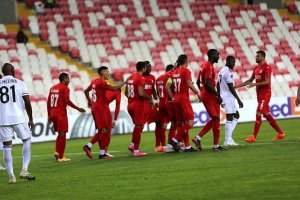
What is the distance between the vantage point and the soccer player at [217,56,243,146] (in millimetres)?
19531

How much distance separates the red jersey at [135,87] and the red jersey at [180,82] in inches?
30.2

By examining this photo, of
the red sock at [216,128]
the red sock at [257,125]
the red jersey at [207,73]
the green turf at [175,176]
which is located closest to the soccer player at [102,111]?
the green turf at [175,176]

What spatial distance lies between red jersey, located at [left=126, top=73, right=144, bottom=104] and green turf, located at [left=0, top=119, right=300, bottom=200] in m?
1.31

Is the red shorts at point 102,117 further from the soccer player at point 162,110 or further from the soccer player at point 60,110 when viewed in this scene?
the soccer player at point 162,110

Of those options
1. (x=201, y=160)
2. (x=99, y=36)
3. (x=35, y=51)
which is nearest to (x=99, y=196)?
(x=201, y=160)

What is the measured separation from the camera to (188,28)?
41438 mm

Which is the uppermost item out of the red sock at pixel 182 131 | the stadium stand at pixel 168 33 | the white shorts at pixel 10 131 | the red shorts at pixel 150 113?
the stadium stand at pixel 168 33

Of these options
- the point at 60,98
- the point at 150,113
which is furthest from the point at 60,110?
the point at 150,113

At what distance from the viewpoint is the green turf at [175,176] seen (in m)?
11.7

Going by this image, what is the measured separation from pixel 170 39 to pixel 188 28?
1948mm

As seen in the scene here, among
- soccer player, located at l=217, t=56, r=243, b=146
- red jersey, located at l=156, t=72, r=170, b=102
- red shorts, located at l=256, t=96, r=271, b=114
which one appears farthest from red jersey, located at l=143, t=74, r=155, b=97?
red shorts, located at l=256, t=96, r=271, b=114

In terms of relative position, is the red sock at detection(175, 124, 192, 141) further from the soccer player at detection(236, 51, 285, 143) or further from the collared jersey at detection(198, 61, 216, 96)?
the soccer player at detection(236, 51, 285, 143)

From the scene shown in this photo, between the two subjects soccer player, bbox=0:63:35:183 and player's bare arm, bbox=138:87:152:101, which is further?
player's bare arm, bbox=138:87:152:101

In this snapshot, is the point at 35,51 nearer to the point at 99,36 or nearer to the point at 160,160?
the point at 99,36
